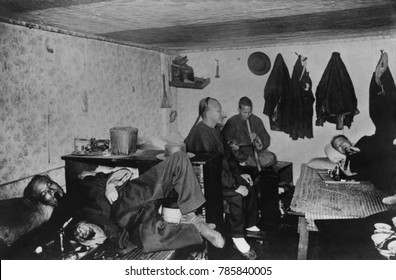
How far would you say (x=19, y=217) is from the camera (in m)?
2.05

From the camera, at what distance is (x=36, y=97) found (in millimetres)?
2396

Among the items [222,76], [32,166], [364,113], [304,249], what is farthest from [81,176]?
[364,113]

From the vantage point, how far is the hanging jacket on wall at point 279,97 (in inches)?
153

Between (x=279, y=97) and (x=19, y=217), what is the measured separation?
9.19 ft

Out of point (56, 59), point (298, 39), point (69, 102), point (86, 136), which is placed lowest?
point (86, 136)

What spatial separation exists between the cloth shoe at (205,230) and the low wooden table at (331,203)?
506 millimetres

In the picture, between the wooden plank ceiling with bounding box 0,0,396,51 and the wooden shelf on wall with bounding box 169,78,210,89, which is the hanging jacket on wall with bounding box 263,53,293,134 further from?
the wooden plank ceiling with bounding box 0,0,396,51

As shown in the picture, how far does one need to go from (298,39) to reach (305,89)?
0.59m

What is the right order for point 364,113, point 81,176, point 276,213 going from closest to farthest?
point 81,176 < point 276,213 < point 364,113

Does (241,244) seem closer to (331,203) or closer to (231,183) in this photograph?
(231,183)

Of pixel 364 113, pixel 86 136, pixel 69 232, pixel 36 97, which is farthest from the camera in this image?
pixel 364 113

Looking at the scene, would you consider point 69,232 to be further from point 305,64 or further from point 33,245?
point 305,64

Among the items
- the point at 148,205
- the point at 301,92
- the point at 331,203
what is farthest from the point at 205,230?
the point at 301,92

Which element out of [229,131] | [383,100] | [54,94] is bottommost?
[229,131]
